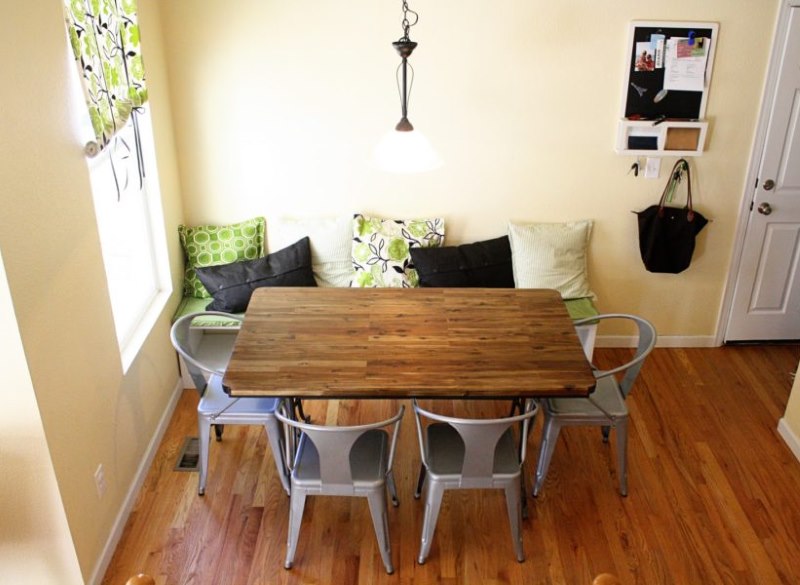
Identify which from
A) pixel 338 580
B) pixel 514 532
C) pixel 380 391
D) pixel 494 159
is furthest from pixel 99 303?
pixel 494 159

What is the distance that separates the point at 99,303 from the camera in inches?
118

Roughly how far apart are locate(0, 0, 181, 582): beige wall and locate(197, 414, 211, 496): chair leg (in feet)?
0.99

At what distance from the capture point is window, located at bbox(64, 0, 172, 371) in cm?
277

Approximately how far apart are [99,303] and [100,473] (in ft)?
2.20

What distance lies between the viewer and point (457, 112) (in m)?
4.03

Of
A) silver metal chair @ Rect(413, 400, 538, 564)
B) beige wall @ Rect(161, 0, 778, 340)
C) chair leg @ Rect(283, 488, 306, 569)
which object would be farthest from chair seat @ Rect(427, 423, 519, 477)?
beige wall @ Rect(161, 0, 778, 340)

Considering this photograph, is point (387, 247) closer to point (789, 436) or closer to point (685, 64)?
point (685, 64)

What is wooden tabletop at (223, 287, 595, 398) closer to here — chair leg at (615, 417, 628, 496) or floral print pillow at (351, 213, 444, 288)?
chair leg at (615, 417, 628, 496)

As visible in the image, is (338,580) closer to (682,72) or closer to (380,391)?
(380,391)

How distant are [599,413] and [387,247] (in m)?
1.52

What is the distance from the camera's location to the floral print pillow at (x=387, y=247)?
13.6 feet

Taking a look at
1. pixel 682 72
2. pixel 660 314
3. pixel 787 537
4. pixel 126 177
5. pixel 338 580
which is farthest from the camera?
pixel 660 314

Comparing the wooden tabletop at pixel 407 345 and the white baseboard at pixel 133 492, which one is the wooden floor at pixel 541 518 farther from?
the wooden tabletop at pixel 407 345

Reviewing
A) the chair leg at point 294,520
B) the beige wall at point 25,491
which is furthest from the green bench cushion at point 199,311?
the beige wall at point 25,491
